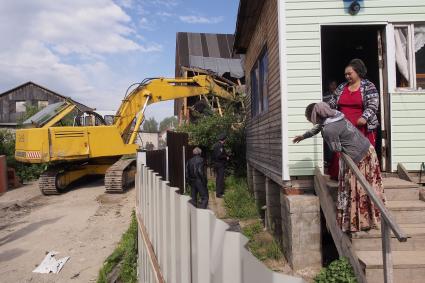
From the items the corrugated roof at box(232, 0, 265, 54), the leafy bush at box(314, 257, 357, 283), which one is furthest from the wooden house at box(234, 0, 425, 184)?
the corrugated roof at box(232, 0, 265, 54)

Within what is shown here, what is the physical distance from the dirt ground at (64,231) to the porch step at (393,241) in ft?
13.1

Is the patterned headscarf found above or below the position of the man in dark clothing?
above

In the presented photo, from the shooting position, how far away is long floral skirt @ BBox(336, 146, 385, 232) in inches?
169

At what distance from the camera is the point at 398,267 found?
3.95 metres

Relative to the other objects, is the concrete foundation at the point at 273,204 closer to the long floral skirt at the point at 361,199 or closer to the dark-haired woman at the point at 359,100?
the dark-haired woman at the point at 359,100

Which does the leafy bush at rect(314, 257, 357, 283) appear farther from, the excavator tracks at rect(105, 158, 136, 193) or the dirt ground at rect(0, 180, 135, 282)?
the excavator tracks at rect(105, 158, 136, 193)

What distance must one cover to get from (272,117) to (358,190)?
300cm

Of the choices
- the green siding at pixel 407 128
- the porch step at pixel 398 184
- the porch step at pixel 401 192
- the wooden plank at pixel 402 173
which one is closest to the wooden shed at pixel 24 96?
the green siding at pixel 407 128

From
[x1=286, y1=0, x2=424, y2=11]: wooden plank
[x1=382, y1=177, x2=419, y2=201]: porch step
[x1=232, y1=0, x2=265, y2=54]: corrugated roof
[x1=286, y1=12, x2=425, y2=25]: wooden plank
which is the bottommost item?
[x1=382, y1=177, x2=419, y2=201]: porch step

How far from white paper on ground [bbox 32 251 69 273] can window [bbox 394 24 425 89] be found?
20.6 ft

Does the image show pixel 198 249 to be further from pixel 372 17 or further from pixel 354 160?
pixel 372 17

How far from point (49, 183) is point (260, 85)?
28.9 ft

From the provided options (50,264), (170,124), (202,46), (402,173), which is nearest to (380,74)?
(402,173)

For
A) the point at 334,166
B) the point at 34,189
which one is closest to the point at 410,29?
the point at 334,166
